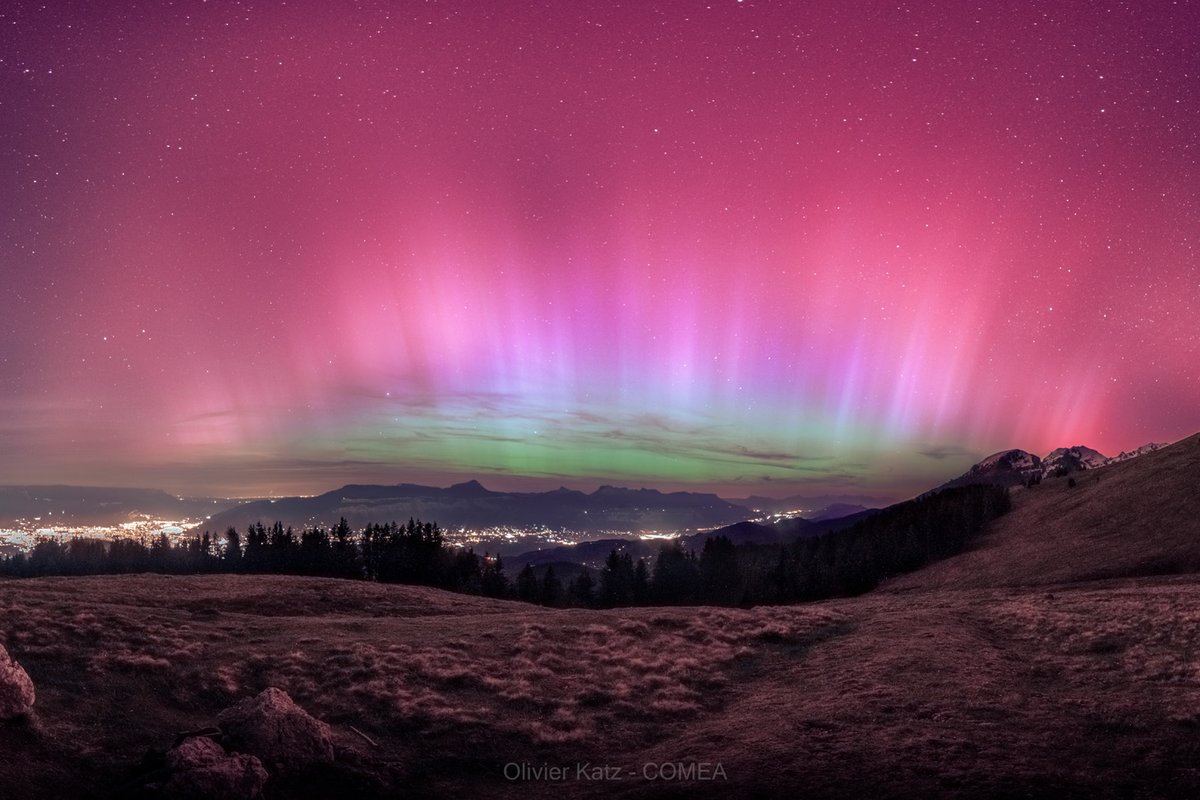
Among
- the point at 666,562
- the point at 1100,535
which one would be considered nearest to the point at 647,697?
the point at 1100,535

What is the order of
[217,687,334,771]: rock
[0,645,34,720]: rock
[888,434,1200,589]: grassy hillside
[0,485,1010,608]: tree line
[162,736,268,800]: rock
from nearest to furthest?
1. [162,736,268,800]: rock
2. [0,645,34,720]: rock
3. [217,687,334,771]: rock
4. [888,434,1200,589]: grassy hillside
5. [0,485,1010,608]: tree line

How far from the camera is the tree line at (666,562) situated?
98688mm

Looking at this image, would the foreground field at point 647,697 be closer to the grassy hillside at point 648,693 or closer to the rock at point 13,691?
the grassy hillside at point 648,693

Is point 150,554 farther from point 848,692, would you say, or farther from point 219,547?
point 848,692

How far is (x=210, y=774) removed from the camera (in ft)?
43.8

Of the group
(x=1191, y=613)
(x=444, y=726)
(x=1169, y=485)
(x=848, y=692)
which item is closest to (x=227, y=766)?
(x=444, y=726)

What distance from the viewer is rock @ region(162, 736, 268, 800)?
13.1 metres

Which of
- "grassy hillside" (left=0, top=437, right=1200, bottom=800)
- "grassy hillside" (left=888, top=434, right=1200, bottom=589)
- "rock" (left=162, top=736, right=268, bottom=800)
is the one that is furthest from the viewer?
"grassy hillside" (left=888, top=434, right=1200, bottom=589)

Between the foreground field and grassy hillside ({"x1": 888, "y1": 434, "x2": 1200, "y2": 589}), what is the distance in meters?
31.5

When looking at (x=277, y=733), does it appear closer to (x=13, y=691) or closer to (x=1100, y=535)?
(x=13, y=691)

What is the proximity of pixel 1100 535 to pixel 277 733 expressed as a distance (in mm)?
87708

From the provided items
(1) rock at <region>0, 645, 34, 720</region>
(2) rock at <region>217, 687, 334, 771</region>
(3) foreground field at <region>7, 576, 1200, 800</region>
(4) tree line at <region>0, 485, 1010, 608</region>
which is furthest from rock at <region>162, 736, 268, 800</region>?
(4) tree line at <region>0, 485, 1010, 608</region>

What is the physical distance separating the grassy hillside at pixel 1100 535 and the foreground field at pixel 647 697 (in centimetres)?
3154

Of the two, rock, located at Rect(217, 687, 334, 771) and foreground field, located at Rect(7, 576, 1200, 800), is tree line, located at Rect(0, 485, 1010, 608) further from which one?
rock, located at Rect(217, 687, 334, 771)
